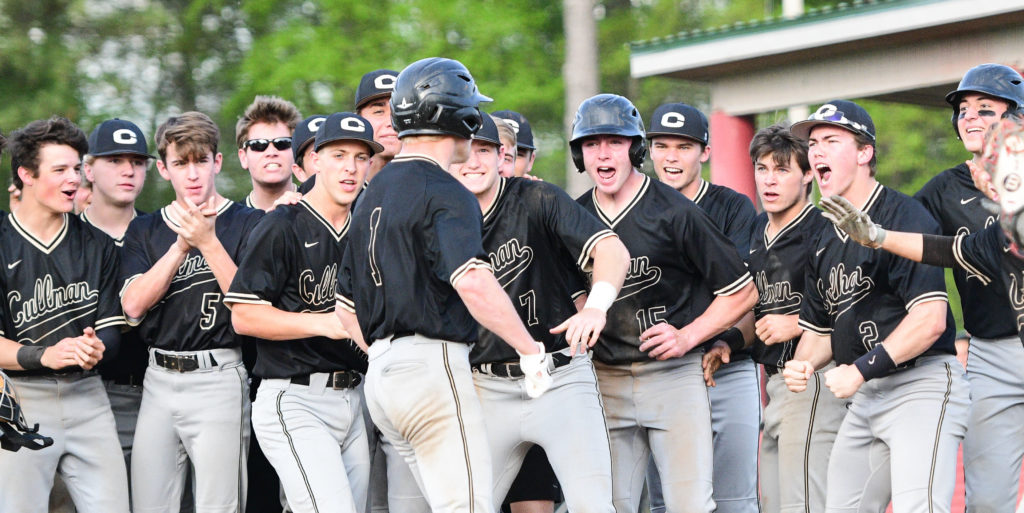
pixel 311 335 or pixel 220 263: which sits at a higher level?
pixel 220 263

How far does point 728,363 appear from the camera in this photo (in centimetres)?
643

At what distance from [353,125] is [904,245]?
2525 mm

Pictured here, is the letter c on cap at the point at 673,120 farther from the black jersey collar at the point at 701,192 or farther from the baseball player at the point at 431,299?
the baseball player at the point at 431,299

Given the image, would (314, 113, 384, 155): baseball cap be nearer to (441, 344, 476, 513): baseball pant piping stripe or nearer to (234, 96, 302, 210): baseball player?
(234, 96, 302, 210): baseball player

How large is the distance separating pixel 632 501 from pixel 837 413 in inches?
42.1

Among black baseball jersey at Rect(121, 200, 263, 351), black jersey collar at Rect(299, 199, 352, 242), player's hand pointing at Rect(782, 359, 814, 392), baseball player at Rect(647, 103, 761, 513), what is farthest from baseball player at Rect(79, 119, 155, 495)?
player's hand pointing at Rect(782, 359, 814, 392)

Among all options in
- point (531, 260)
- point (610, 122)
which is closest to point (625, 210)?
point (610, 122)

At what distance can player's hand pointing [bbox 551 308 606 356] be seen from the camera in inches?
187

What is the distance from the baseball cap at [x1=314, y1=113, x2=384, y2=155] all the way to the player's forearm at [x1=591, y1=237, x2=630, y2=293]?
129 centimetres

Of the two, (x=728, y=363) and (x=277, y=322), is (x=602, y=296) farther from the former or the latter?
(x=728, y=363)

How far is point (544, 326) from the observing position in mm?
5492

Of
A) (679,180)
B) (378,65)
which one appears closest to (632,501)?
(679,180)

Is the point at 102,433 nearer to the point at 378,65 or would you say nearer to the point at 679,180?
the point at 679,180

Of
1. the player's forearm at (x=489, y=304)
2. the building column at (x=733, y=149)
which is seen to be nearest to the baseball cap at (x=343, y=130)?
the player's forearm at (x=489, y=304)
